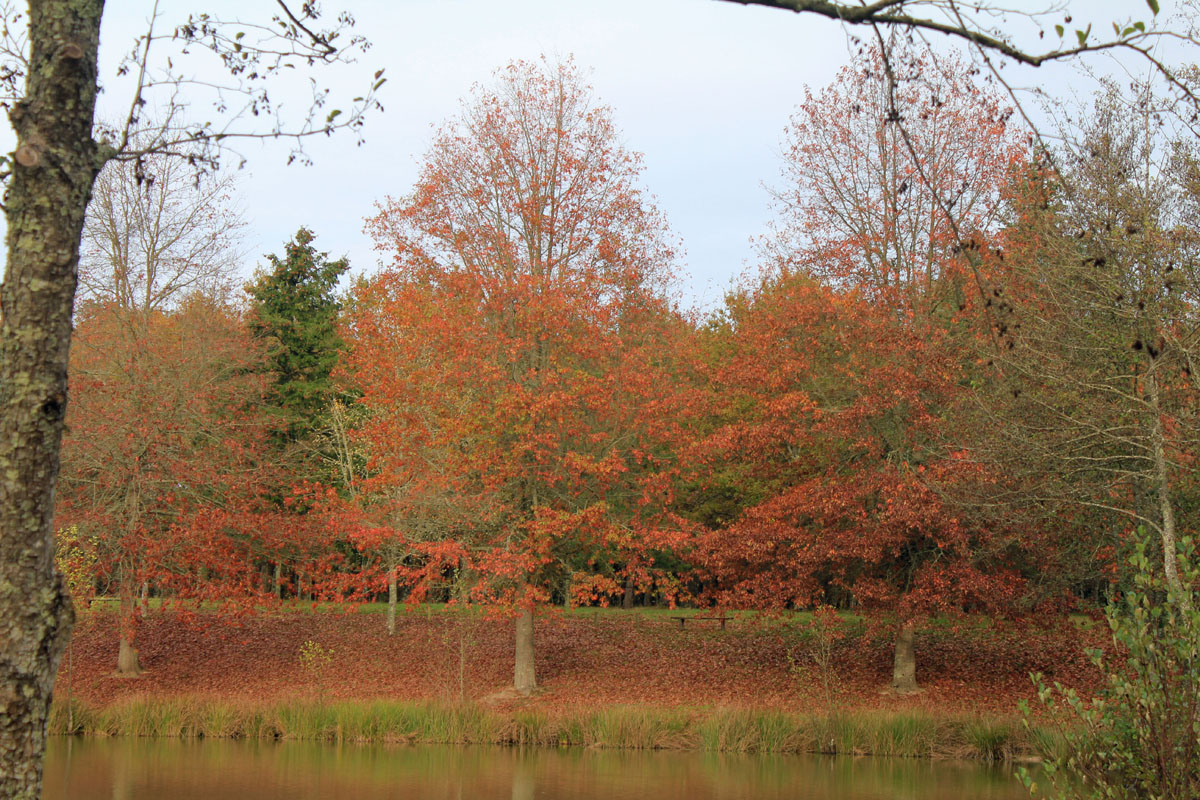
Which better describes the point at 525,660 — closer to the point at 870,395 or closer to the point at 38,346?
the point at 870,395

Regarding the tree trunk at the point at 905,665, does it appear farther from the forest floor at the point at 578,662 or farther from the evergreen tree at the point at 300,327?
the evergreen tree at the point at 300,327

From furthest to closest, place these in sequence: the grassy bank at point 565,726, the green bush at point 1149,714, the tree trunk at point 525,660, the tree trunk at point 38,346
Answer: the tree trunk at point 525,660
the grassy bank at point 565,726
the green bush at point 1149,714
the tree trunk at point 38,346

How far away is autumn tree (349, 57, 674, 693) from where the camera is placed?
1881cm

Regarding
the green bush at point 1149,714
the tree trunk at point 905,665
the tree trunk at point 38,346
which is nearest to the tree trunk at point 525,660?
the tree trunk at point 905,665

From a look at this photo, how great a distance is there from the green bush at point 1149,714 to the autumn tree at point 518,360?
1245cm

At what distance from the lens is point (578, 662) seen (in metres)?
23.3

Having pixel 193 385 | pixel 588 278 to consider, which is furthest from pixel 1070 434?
pixel 193 385

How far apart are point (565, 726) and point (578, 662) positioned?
6.24 metres

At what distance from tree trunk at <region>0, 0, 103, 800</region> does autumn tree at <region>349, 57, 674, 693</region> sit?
46.9 ft

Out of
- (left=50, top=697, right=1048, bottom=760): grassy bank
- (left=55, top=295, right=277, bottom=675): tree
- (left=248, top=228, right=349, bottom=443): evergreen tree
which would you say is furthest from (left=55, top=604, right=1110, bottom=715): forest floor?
(left=248, top=228, right=349, bottom=443): evergreen tree

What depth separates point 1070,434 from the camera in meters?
13.0

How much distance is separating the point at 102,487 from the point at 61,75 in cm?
1906

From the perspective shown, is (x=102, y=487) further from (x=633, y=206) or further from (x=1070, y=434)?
(x=1070, y=434)

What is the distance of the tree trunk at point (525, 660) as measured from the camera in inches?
821
